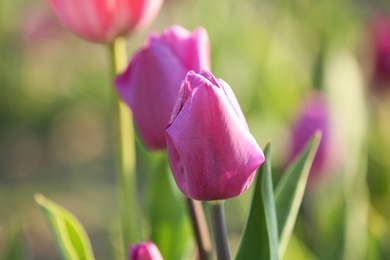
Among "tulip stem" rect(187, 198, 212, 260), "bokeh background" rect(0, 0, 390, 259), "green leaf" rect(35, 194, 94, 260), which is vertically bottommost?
"bokeh background" rect(0, 0, 390, 259)

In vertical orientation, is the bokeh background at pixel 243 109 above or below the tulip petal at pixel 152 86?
below

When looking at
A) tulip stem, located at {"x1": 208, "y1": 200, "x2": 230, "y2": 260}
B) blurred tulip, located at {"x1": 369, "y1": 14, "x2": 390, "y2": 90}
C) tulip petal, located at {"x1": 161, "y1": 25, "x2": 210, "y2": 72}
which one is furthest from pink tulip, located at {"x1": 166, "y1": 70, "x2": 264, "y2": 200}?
blurred tulip, located at {"x1": 369, "y1": 14, "x2": 390, "y2": 90}

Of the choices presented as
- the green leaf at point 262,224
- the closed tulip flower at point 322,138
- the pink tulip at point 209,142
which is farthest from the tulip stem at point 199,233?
the closed tulip flower at point 322,138

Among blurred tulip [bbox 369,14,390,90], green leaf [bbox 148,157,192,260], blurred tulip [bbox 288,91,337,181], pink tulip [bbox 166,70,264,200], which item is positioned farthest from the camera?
blurred tulip [bbox 369,14,390,90]

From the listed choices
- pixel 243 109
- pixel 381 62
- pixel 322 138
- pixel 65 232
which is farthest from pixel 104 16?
pixel 243 109

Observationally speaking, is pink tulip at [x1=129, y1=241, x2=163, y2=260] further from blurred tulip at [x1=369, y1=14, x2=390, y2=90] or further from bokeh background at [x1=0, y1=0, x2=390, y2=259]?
blurred tulip at [x1=369, y1=14, x2=390, y2=90]

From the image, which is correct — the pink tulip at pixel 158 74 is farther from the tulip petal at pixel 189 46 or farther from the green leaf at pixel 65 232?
the green leaf at pixel 65 232

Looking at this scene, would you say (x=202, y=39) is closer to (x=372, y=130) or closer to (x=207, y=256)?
(x=207, y=256)

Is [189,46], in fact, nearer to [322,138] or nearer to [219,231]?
[219,231]
